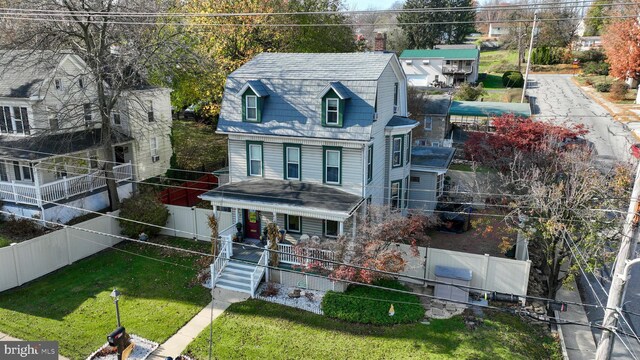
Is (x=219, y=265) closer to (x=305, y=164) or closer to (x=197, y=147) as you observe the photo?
(x=305, y=164)

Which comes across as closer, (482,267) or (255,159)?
(482,267)

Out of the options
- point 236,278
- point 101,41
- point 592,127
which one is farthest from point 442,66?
point 236,278

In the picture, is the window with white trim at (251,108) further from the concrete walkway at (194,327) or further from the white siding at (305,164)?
the concrete walkway at (194,327)

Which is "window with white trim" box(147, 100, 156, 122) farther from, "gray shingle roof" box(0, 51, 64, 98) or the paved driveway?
the paved driveway

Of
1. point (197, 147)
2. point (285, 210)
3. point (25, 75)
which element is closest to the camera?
point (285, 210)

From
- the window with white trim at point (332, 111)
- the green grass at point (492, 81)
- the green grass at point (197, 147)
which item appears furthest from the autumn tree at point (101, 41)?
the green grass at point (492, 81)

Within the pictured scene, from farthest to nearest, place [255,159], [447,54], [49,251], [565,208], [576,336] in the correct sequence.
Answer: [447,54] → [255,159] → [49,251] → [565,208] → [576,336]

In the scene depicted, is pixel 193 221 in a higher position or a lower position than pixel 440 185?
lower
